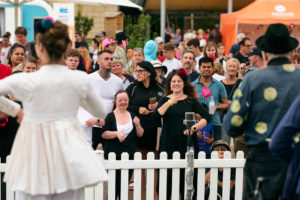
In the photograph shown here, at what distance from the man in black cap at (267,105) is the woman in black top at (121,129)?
2.54 m

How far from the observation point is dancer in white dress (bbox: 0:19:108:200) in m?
4.01

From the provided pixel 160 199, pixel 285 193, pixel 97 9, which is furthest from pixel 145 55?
pixel 97 9

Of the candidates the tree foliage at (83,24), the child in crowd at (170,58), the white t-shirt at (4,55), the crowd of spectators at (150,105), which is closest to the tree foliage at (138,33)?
the white t-shirt at (4,55)

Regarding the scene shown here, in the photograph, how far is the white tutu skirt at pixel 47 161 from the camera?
4008mm

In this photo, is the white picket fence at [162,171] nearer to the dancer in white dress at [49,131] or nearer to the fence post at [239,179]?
the fence post at [239,179]

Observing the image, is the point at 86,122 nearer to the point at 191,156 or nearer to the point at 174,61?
the point at 191,156

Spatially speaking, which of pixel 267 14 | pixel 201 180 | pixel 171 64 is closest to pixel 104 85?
pixel 201 180

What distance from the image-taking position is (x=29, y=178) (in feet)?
13.1

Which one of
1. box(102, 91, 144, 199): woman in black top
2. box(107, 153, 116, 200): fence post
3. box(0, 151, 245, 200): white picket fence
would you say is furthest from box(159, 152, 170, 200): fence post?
box(102, 91, 144, 199): woman in black top

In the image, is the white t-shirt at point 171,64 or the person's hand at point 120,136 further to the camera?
the white t-shirt at point 171,64

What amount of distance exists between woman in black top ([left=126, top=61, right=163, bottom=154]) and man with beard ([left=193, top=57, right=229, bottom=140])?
0.54 m

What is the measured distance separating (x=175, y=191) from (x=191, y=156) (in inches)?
19.6

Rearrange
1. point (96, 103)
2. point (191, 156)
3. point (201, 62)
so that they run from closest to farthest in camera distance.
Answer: point (96, 103) → point (191, 156) → point (201, 62)

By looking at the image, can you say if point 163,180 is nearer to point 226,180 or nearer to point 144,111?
point 226,180
